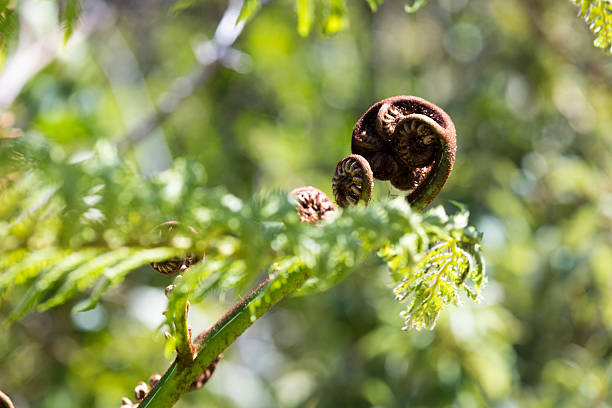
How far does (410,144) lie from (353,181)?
80 millimetres

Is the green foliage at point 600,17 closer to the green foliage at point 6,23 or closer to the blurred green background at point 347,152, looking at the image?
the green foliage at point 6,23

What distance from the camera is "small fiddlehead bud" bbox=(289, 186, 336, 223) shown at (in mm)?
577

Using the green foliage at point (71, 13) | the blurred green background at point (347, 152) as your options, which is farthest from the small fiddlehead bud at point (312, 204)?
the blurred green background at point (347, 152)

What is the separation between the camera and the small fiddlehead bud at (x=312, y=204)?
58 cm

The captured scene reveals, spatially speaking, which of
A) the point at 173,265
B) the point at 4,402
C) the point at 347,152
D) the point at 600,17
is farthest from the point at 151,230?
the point at 347,152

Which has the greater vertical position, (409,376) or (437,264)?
(437,264)

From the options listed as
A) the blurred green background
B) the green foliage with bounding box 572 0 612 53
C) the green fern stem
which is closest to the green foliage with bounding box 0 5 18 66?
the green fern stem

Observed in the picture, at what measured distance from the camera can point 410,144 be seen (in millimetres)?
616

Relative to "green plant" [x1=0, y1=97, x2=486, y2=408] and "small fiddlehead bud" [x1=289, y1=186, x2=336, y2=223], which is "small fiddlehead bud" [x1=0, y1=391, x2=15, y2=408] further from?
"small fiddlehead bud" [x1=289, y1=186, x2=336, y2=223]

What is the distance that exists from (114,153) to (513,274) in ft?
9.96

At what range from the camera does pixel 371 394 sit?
295 centimetres

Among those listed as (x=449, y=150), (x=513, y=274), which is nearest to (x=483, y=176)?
(x=513, y=274)

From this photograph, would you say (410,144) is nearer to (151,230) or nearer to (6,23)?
(151,230)

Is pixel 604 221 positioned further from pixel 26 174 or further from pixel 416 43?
pixel 26 174
